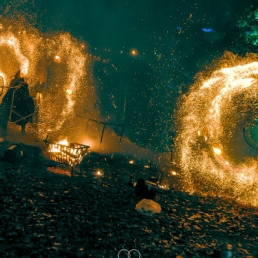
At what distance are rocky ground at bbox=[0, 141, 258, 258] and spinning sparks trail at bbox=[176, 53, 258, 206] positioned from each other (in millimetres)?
3661

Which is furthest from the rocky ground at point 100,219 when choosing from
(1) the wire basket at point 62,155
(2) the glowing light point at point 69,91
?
(2) the glowing light point at point 69,91

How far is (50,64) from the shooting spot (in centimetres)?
2070

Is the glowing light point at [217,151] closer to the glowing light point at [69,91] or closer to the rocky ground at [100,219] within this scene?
the rocky ground at [100,219]

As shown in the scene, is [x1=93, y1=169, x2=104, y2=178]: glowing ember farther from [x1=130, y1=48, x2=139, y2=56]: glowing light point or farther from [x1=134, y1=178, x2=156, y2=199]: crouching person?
[x1=130, y1=48, x2=139, y2=56]: glowing light point

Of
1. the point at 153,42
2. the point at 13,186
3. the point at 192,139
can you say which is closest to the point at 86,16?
the point at 153,42

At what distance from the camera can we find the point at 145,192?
6828 millimetres

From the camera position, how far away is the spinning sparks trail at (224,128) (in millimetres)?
11742

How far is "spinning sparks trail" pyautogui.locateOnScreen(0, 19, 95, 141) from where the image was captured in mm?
18500

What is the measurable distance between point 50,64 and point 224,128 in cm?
1536

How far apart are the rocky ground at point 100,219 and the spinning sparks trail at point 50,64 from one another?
1052 cm

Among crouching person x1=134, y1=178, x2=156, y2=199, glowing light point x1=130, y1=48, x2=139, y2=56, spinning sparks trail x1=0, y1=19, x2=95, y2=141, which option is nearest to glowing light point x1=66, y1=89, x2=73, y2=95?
spinning sparks trail x1=0, y1=19, x2=95, y2=141

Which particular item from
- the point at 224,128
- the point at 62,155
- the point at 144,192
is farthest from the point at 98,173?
the point at 224,128

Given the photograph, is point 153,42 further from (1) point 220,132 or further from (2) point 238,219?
(2) point 238,219

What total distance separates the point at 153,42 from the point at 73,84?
8.42 m
